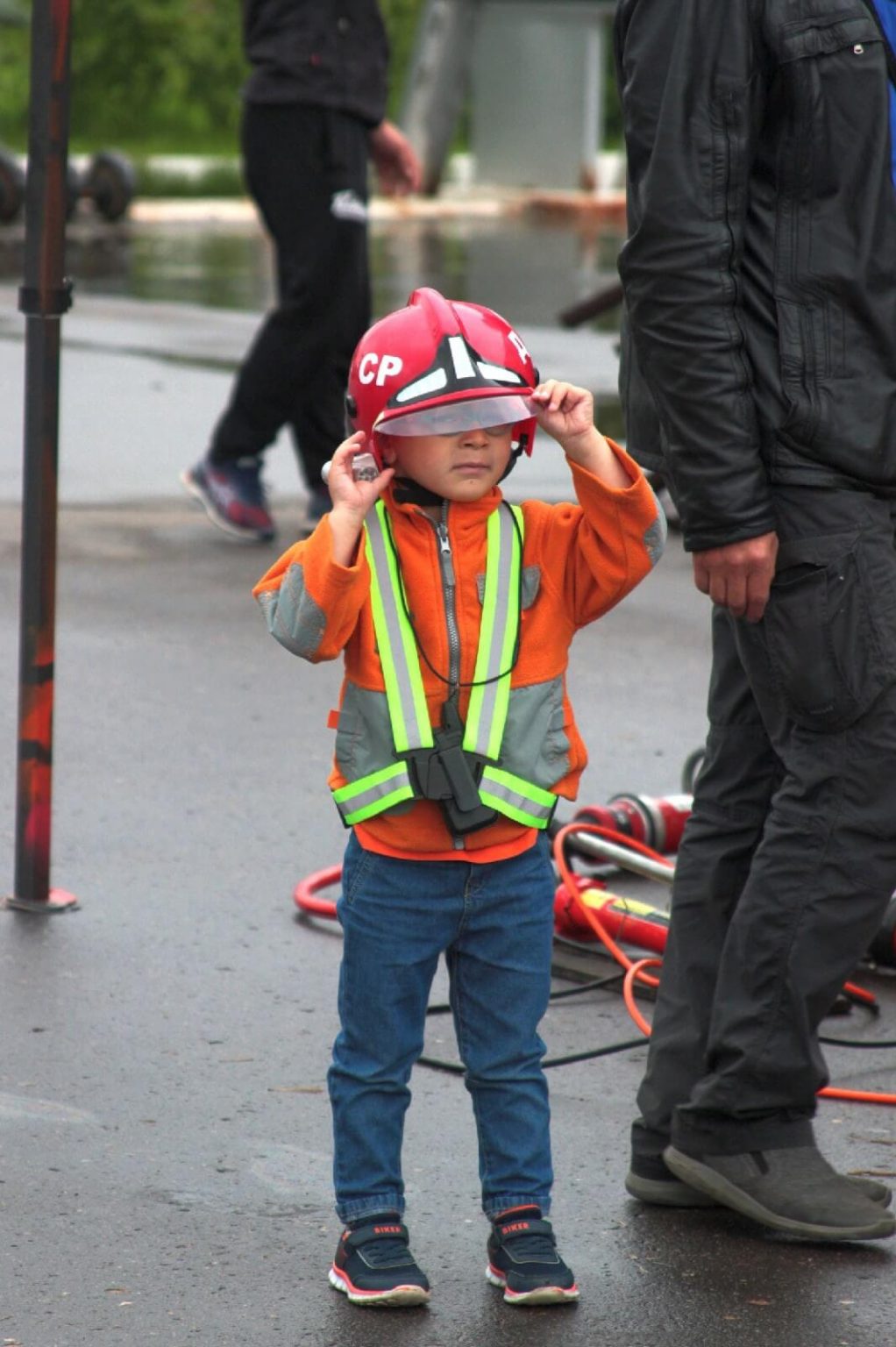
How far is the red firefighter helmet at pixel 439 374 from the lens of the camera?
315 cm

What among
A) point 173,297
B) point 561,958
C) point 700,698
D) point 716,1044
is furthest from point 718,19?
point 173,297

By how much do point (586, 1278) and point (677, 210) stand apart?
1.47 m

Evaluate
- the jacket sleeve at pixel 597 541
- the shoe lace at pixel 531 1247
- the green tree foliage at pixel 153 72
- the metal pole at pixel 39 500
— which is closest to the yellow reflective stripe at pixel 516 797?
the jacket sleeve at pixel 597 541

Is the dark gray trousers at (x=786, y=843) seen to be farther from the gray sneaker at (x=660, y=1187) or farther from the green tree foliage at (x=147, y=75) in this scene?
the green tree foliage at (x=147, y=75)

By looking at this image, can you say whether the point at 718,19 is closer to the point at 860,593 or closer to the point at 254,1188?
the point at 860,593

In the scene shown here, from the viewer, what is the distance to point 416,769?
318 centimetres

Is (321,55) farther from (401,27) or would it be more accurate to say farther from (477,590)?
(401,27)

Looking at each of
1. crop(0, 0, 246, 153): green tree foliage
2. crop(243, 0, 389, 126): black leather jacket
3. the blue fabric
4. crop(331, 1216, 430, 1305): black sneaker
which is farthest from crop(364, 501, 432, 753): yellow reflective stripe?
crop(0, 0, 246, 153): green tree foliage

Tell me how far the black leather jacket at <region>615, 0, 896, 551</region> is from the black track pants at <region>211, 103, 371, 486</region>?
447 cm

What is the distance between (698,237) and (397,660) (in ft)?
2.29

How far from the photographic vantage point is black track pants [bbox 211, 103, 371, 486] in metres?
7.67

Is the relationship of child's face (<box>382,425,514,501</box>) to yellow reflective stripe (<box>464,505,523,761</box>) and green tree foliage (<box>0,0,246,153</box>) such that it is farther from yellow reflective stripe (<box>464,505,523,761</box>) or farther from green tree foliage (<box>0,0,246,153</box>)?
green tree foliage (<box>0,0,246,153</box>)

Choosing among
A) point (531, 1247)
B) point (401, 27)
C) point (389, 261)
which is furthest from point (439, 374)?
point (401, 27)

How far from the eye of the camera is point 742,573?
326cm
